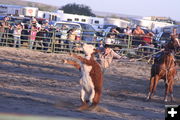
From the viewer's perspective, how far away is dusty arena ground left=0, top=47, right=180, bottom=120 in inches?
371

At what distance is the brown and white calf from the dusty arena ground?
258mm

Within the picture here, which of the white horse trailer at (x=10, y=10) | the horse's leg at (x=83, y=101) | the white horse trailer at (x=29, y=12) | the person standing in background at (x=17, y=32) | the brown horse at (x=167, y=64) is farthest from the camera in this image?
the white horse trailer at (x=10, y=10)

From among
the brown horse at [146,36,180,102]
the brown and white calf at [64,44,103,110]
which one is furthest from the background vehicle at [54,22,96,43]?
the brown and white calf at [64,44,103,110]

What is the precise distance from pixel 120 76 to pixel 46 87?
501 centimetres

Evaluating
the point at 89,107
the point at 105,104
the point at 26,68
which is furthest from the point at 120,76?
the point at 89,107

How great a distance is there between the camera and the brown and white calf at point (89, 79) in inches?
373

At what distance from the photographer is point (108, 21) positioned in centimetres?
4656

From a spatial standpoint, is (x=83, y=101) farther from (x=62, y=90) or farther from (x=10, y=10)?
(x=10, y=10)

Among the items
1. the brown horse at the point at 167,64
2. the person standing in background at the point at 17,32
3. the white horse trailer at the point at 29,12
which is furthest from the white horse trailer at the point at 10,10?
the brown horse at the point at 167,64

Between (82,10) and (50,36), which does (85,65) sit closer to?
(50,36)

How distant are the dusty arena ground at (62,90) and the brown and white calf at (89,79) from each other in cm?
26

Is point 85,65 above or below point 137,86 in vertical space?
above

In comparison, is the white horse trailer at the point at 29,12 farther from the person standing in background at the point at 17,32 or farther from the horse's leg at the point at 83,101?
the horse's leg at the point at 83,101

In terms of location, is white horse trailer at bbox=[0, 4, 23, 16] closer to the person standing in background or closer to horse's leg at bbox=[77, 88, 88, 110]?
the person standing in background
